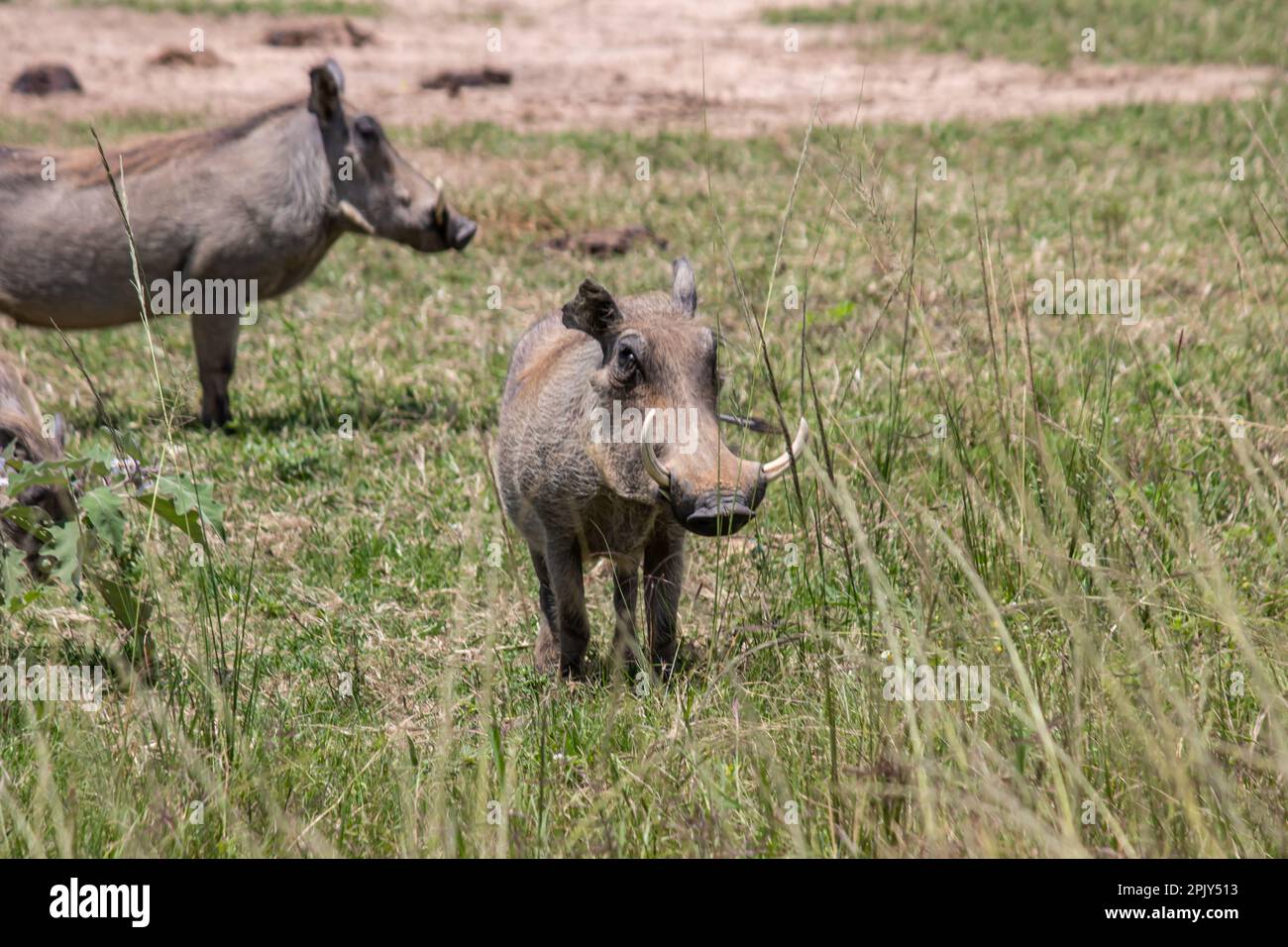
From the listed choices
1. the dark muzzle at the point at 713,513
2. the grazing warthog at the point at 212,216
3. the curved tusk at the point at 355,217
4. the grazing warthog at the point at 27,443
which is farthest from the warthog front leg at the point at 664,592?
the curved tusk at the point at 355,217

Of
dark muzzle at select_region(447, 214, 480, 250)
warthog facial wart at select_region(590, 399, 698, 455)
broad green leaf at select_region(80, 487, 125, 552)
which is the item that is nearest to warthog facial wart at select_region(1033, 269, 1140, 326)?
dark muzzle at select_region(447, 214, 480, 250)

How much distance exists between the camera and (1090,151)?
9.70m

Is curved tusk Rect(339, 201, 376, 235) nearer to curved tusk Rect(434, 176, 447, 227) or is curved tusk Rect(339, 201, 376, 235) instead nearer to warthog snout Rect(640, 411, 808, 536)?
curved tusk Rect(434, 176, 447, 227)

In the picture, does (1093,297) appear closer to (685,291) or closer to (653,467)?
(685,291)

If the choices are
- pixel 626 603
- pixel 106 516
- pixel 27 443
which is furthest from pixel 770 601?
pixel 27 443

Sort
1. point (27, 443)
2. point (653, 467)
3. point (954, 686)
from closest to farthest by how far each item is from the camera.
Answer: point (954, 686)
point (653, 467)
point (27, 443)

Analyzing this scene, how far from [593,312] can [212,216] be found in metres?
3.16

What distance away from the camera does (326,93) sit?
244 inches

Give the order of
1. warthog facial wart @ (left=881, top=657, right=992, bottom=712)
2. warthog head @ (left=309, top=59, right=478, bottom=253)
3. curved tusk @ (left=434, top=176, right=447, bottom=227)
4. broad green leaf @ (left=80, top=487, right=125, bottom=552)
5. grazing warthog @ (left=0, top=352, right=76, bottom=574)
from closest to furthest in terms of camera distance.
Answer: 1. warthog facial wart @ (left=881, top=657, right=992, bottom=712)
2. broad green leaf @ (left=80, top=487, right=125, bottom=552)
3. grazing warthog @ (left=0, top=352, right=76, bottom=574)
4. warthog head @ (left=309, top=59, right=478, bottom=253)
5. curved tusk @ (left=434, top=176, right=447, bottom=227)

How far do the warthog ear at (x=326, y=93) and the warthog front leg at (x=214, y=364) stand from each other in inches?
36.9

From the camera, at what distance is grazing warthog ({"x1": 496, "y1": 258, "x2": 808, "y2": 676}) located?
3.08 metres

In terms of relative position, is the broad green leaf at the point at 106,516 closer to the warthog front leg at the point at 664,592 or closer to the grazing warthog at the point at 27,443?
the grazing warthog at the point at 27,443
